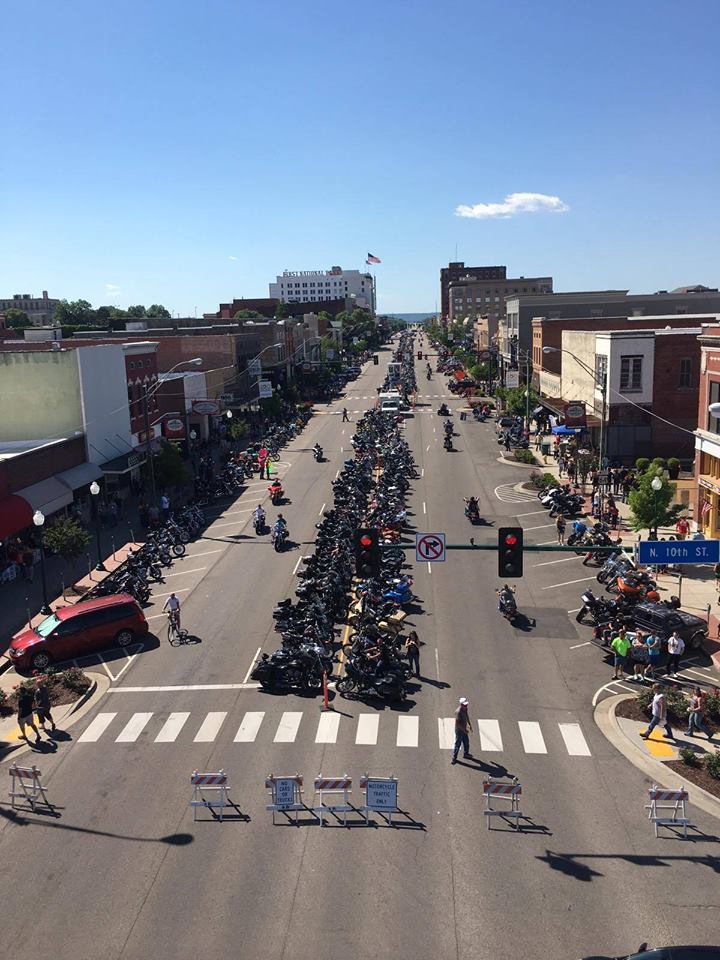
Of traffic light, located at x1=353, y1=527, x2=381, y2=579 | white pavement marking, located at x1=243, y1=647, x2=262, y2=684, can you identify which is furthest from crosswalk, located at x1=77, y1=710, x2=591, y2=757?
traffic light, located at x1=353, y1=527, x2=381, y2=579

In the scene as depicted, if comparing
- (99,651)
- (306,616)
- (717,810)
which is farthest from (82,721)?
(717,810)

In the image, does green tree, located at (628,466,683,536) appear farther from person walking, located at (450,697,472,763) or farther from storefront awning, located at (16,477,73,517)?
storefront awning, located at (16,477,73,517)

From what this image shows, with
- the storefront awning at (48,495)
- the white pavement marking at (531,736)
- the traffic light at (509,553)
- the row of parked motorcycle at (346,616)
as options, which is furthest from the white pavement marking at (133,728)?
the storefront awning at (48,495)

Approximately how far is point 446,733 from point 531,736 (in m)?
2.01

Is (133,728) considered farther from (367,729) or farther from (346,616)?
(346,616)

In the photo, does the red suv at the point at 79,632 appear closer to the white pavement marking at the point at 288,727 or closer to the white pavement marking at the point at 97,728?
the white pavement marking at the point at 97,728

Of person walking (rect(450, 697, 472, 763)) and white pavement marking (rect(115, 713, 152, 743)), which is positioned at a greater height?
person walking (rect(450, 697, 472, 763))

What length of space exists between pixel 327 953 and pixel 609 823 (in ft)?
20.7

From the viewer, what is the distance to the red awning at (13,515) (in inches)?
1332

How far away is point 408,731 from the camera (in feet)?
65.5

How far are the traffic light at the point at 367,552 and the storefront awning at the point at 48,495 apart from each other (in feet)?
70.2

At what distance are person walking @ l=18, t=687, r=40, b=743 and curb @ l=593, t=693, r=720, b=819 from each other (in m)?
13.8

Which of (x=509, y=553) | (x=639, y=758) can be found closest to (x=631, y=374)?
(x=509, y=553)

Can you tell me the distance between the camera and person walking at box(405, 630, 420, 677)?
23.8 meters
